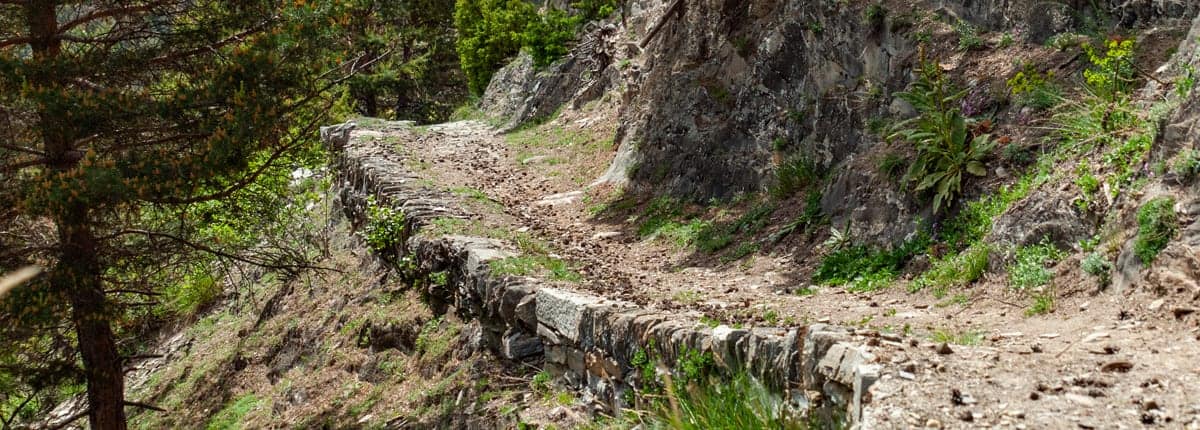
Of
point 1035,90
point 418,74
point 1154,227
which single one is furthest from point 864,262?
point 418,74

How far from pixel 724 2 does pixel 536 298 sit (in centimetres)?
582

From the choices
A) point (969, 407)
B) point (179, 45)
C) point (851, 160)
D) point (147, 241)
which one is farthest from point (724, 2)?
point (969, 407)

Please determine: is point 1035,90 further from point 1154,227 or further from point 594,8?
point 594,8

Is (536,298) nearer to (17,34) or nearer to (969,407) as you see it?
→ (969,407)

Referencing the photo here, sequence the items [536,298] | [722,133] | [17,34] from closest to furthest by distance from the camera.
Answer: [536,298], [17,34], [722,133]

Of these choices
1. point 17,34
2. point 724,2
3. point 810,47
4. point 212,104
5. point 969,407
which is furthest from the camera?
point 724,2

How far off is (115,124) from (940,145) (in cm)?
717

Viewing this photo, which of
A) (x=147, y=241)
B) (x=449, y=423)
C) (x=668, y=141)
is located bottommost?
(x=449, y=423)

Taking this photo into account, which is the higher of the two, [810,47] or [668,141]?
[810,47]

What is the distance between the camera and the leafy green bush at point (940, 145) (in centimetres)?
680

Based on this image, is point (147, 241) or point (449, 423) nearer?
point (449, 423)

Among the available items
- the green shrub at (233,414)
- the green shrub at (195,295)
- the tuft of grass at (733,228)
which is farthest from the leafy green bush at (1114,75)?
the green shrub at (195,295)

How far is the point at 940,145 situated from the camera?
709 cm

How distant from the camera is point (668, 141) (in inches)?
471
